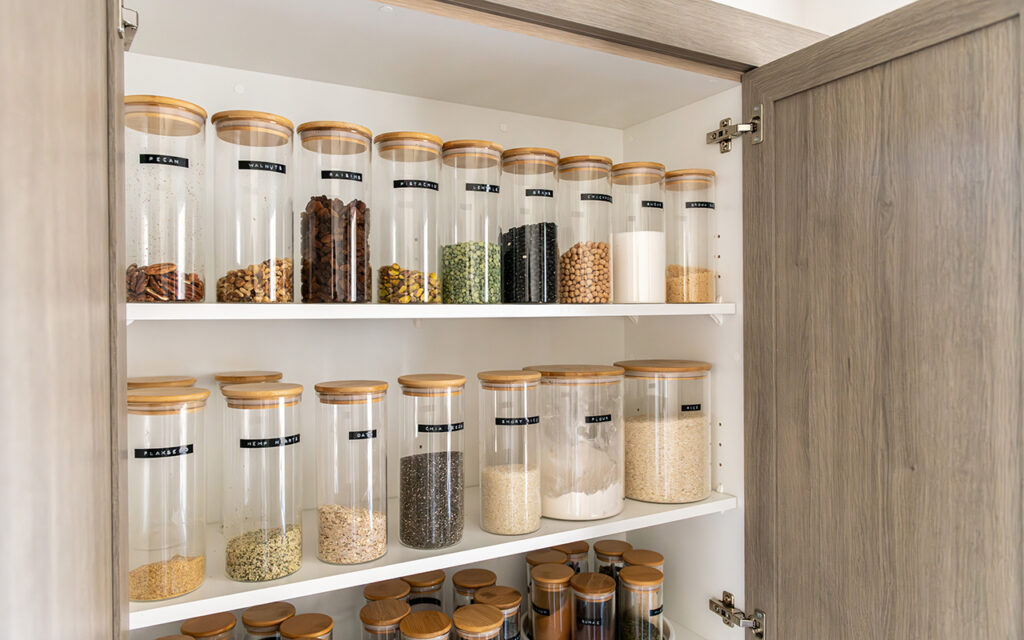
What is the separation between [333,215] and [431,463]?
18.0 inches

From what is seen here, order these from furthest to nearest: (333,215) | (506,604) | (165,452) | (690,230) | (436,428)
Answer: (690,230), (506,604), (436,428), (333,215), (165,452)

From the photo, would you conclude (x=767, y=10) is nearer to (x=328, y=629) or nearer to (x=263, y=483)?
(x=263, y=483)

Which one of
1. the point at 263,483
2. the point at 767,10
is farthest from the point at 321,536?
the point at 767,10

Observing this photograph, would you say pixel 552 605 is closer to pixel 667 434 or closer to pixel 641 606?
pixel 641 606

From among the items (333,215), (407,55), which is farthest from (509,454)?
(407,55)

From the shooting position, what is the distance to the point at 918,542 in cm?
101

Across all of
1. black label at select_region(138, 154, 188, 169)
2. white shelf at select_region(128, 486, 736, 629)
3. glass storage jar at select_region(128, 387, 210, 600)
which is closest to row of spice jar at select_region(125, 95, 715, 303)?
black label at select_region(138, 154, 188, 169)

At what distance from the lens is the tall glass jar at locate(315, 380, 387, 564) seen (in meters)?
1.07

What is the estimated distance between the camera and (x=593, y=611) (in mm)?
1341

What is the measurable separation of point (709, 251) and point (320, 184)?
85 cm

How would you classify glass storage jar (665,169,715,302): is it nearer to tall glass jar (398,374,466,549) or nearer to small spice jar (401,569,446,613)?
tall glass jar (398,374,466,549)

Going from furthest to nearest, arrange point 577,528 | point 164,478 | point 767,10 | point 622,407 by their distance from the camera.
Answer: point 767,10
point 622,407
point 577,528
point 164,478

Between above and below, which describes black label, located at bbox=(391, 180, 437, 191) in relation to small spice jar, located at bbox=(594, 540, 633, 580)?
above

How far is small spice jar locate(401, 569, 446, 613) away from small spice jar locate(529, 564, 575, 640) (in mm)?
205
